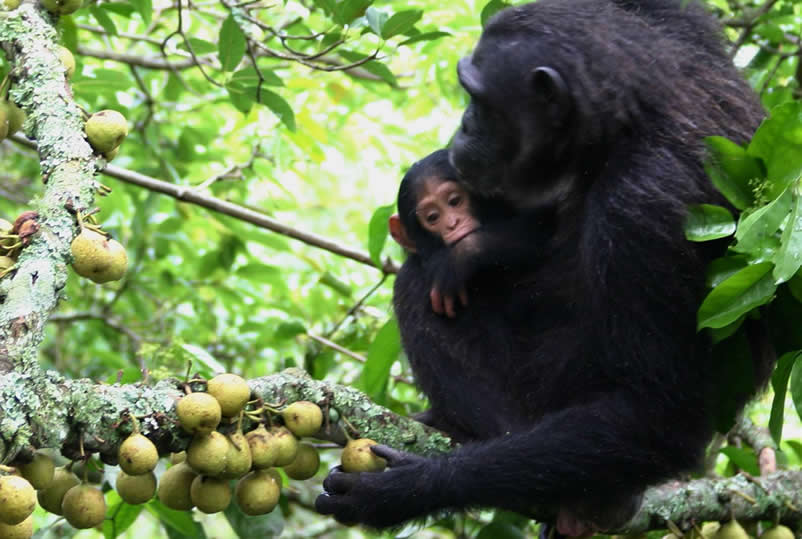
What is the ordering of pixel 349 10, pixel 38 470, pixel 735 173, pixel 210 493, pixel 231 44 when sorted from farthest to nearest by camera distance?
pixel 231 44 < pixel 349 10 < pixel 735 173 < pixel 210 493 < pixel 38 470


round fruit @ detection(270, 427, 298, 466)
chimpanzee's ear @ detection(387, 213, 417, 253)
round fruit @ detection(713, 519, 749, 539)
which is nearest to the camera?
round fruit @ detection(270, 427, 298, 466)

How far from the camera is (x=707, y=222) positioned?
8.33 feet

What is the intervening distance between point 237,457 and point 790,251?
1184mm

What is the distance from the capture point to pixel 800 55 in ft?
13.0

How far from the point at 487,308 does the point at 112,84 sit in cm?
176

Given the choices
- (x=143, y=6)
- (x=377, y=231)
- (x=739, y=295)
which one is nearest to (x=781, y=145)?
(x=739, y=295)

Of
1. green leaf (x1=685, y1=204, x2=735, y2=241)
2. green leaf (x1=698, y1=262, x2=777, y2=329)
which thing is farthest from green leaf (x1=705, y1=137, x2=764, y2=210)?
green leaf (x1=698, y1=262, x2=777, y2=329)

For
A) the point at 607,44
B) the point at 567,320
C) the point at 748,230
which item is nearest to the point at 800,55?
the point at 607,44

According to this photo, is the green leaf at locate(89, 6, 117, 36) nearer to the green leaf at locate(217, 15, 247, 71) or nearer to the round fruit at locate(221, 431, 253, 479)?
the green leaf at locate(217, 15, 247, 71)

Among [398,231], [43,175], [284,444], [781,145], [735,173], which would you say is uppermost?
[781,145]

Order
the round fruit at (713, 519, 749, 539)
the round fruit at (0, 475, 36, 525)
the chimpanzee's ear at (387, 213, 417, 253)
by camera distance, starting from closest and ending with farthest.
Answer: the round fruit at (0, 475, 36, 525) < the round fruit at (713, 519, 749, 539) < the chimpanzee's ear at (387, 213, 417, 253)

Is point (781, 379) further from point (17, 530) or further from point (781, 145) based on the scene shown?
point (17, 530)

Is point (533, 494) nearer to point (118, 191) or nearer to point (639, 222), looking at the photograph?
point (639, 222)

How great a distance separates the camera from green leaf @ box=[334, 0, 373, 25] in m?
3.31
